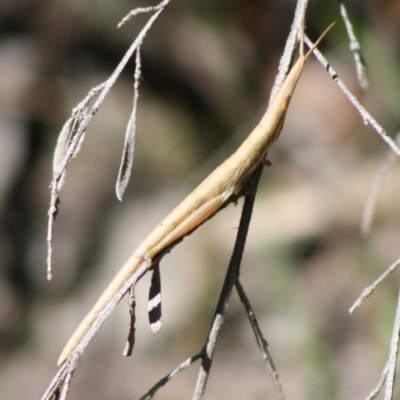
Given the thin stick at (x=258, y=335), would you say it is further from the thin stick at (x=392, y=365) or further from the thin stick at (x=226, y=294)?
the thin stick at (x=392, y=365)

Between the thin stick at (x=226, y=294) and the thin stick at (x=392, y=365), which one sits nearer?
the thin stick at (x=392, y=365)

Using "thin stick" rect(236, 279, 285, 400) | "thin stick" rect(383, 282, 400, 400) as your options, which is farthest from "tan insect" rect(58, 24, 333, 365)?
"thin stick" rect(383, 282, 400, 400)

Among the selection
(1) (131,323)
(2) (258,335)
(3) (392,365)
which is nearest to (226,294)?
(2) (258,335)

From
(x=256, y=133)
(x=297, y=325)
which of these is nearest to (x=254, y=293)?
(x=297, y=325)

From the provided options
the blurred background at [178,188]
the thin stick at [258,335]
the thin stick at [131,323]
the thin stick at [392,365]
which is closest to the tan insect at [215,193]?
the thin stick at [131,323]

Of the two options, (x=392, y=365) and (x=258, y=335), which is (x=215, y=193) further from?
(x=392, y=365)

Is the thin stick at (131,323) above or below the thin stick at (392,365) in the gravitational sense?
above

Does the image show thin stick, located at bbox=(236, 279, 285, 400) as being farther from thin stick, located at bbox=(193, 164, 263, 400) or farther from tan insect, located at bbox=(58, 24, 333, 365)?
tan insect, located at bbox=(58, 24, 333, 365)
